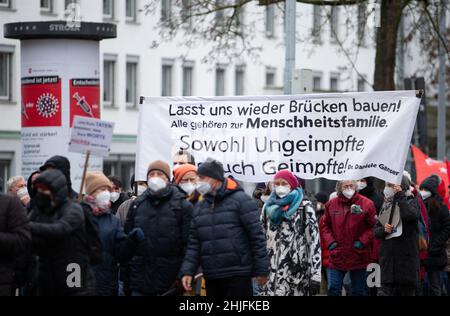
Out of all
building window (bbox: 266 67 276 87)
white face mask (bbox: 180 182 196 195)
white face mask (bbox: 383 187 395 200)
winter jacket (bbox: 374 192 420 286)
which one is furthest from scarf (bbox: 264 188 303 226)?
building window (bbox: 266 67 276 87)

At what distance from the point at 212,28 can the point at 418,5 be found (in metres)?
3.73

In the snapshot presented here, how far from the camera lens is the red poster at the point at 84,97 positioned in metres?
23.2

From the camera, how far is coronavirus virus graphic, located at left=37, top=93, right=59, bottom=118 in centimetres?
2291

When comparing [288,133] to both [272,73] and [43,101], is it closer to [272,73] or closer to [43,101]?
[43,101]

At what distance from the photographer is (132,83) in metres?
50.5

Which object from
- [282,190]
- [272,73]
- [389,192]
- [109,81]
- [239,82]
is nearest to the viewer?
[282,190]

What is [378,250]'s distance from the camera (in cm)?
1570

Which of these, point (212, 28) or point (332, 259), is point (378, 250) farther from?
point (212, 28)

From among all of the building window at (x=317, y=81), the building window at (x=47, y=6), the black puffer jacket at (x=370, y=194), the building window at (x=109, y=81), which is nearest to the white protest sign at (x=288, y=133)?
the black puffer jacket at (x=370, y=194)

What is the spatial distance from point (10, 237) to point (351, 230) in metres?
5.49

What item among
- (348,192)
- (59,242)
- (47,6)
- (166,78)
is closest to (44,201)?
(59,242)

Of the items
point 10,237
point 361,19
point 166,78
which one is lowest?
point 10,237

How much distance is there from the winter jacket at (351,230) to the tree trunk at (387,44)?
352 inches

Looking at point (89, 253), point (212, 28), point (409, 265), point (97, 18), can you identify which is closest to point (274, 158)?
point (409, 265)
